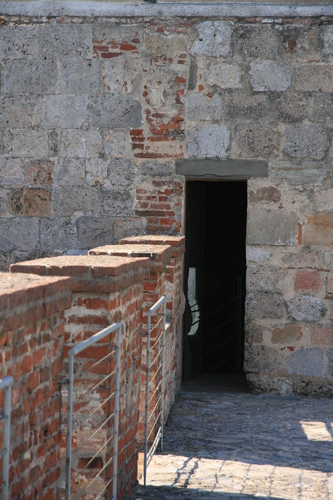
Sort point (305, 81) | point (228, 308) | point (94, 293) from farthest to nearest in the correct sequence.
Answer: point (228, 308) < point (305, 81) < point (94, 293)

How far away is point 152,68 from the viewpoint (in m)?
6.69

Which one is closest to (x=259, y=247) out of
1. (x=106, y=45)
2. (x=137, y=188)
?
(x=137, y=188)

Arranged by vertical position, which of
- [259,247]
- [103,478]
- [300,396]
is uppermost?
[259,247]

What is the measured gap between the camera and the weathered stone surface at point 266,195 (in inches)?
261

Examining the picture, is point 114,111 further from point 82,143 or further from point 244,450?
point 244,450

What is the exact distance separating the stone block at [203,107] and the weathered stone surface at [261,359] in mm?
2238

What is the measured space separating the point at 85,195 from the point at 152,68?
139 centimetres

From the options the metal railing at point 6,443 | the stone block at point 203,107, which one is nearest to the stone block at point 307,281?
the stone block at point 203,107

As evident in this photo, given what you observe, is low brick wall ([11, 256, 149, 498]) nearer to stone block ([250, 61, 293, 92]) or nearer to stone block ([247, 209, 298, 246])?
stone block ([247, 209, 298, 246])

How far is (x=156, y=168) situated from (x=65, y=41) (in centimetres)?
152

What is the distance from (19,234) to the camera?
6.94 m

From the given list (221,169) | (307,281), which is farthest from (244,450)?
(221,169)

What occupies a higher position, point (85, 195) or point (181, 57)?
point (181, 57)

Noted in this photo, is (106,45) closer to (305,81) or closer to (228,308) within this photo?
(305,81)
